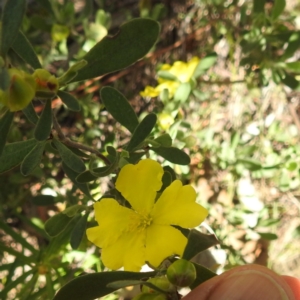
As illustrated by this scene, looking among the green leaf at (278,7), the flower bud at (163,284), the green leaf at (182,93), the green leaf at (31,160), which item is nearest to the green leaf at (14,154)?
the green leaf at (31,160)

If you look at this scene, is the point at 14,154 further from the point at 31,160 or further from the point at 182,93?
the point at 182,93

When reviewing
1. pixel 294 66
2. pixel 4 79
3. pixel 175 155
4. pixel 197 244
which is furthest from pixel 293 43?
pixel 4 79

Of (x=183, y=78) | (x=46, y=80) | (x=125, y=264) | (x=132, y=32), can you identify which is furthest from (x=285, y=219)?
(x=46, y=80)

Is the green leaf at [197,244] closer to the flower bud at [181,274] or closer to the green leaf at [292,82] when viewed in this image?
the flower bud at [181,274]

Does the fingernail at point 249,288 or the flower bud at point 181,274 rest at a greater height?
the flower bud at point 181,274

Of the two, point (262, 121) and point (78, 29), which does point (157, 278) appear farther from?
point (78, 29)
